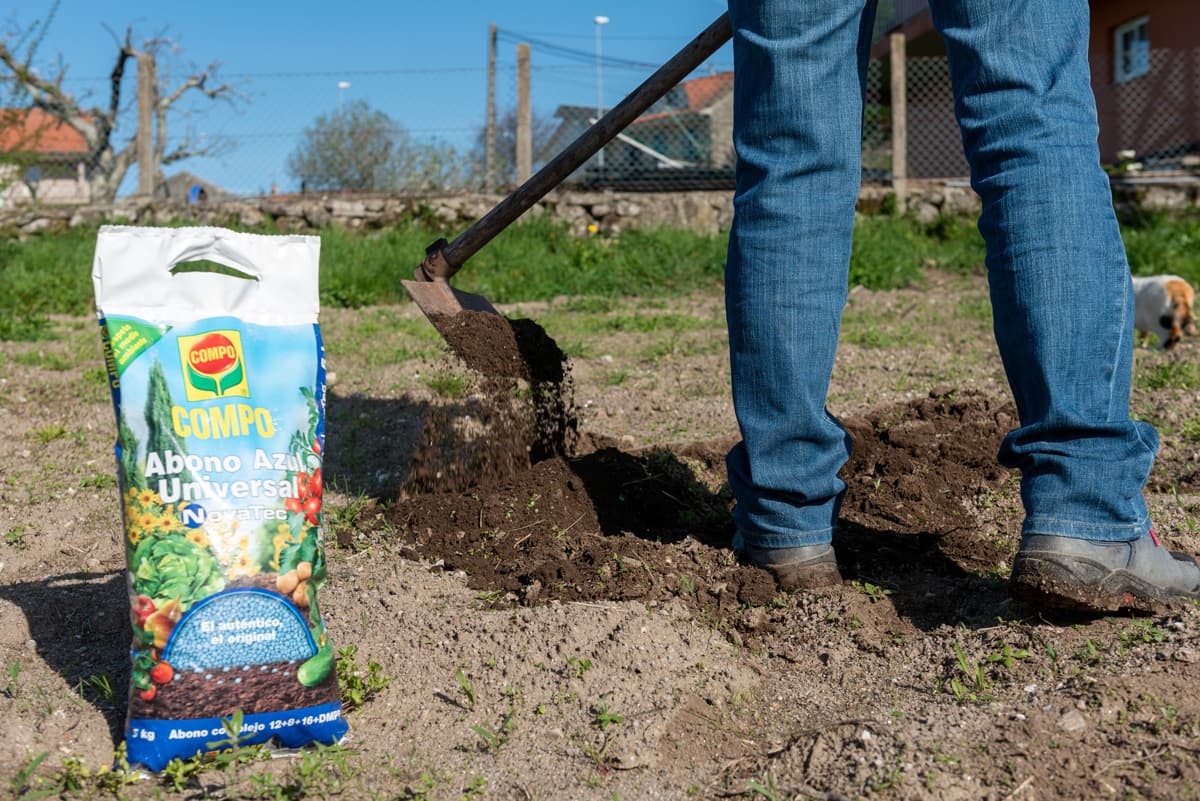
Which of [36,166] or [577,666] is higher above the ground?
[36,166]

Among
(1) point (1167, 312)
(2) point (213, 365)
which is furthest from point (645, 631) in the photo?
(1) point (1167, 312)

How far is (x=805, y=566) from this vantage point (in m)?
2.10

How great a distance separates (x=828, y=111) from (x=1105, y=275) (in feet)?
1.81

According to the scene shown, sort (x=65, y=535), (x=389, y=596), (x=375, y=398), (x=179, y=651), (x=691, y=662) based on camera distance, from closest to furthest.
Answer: (x=179, y=651) < (x=691, y=662) < (x=389, y=596) < (x=65, y=535) < (x=375, y=398)

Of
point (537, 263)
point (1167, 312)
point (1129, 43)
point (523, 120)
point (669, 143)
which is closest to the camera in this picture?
point (1167, 312)

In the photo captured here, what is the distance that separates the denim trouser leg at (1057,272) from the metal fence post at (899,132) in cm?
875

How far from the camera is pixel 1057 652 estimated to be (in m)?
1.72

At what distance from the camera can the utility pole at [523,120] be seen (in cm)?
1009

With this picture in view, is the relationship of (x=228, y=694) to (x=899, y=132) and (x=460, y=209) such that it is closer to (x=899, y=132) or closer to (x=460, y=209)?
(x=460, y=209)

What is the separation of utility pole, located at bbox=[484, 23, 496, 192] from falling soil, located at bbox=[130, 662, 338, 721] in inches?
355

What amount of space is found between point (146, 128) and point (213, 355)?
9595mm

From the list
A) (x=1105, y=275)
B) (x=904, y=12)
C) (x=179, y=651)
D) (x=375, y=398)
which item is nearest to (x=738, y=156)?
(x=1105, y=275)

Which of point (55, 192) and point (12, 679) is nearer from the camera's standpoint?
point (12, 679)

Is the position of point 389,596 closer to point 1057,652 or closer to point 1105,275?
point 1057,652
